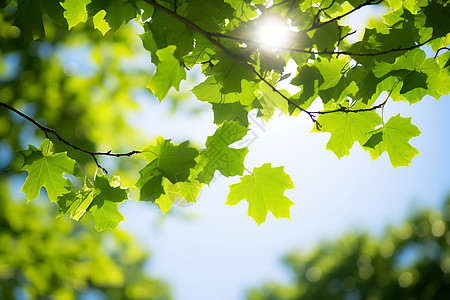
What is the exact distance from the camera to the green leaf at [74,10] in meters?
1.30

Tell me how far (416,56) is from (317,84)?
388 mm

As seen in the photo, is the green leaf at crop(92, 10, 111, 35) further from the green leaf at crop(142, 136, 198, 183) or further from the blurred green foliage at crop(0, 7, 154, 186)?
the blurred green foliage at crop(0, 7, 154, 186)

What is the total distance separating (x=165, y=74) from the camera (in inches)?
49.8

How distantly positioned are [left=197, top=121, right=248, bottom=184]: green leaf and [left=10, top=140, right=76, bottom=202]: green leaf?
19.2 inches

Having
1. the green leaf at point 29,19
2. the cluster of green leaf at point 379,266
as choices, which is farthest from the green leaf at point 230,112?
the cluster of green leaf at point 379,266

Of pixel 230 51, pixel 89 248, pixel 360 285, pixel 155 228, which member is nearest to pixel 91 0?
pixel 230 51

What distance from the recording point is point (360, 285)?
1307 cm

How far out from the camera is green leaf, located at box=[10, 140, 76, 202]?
1.26m

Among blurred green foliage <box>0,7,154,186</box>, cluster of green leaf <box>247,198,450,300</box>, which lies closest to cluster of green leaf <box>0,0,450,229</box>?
blurred green foliage <box>0,7,154,186</box>

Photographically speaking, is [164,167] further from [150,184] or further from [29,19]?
[29,19]

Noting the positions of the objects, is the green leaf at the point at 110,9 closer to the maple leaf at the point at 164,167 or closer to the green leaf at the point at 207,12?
the green leaf at the point at 207,12

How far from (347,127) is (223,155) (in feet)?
1.76

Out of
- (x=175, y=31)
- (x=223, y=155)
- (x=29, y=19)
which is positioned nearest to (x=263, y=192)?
(x=223, y=155)

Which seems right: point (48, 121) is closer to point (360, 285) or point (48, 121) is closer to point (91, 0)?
point (91, 0)
